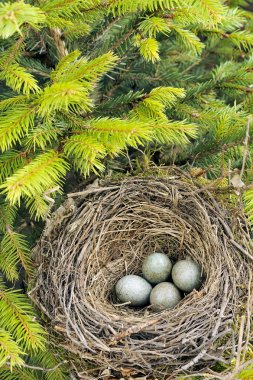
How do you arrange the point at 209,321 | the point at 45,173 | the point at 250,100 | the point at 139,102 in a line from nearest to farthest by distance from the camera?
1. the point at 45,173
2. the point at 209,321
3. the point at 139,102
4. the point at 250,100

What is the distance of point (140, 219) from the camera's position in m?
1.67

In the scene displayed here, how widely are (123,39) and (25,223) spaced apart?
2.23 ft

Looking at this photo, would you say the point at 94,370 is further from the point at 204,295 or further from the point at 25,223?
the point at 25,223

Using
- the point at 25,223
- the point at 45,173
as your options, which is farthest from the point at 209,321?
the point at 25,223

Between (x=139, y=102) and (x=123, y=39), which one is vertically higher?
(x=123, y=39)

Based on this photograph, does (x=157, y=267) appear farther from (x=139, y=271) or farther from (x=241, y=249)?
(x=241, y=249)

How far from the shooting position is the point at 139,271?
175 cm

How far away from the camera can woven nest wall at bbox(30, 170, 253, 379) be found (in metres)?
1.29

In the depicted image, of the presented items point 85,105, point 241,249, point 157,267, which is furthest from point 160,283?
point 85,105

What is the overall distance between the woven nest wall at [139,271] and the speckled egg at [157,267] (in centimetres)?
6

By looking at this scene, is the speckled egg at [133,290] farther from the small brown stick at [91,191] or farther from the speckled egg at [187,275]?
the small brown stick at [91,191]

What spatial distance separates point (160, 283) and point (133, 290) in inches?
3.7

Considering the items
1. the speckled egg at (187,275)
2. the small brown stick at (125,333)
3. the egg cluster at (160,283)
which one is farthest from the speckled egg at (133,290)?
the small brown stick at (125,333)

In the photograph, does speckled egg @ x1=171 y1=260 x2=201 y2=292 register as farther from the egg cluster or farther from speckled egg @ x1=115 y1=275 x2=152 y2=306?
speckled egg @ x1=115 y1=275 x2=152 y2=306
